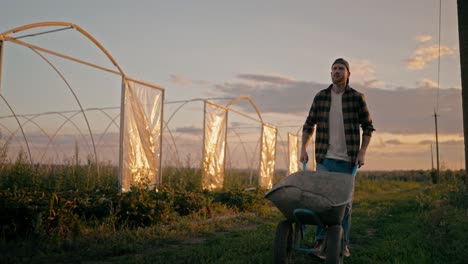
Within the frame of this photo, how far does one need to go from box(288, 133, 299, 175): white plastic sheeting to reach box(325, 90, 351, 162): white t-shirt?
1666cm

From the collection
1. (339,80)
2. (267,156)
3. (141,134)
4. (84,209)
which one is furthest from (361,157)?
(267,156)

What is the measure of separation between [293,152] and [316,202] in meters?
18.3

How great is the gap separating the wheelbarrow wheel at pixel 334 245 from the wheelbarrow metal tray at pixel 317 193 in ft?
0.24

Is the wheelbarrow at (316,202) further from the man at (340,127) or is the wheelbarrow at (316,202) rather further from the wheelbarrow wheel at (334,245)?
the man at (340,127)

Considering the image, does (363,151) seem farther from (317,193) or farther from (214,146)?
(214,146)

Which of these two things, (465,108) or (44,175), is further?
(44,175)

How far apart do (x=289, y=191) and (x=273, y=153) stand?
14931 mm

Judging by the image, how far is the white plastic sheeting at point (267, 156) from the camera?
16734 mm

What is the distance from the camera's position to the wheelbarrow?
3316 mm

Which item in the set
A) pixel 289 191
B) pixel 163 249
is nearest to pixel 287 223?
pixel 289 191

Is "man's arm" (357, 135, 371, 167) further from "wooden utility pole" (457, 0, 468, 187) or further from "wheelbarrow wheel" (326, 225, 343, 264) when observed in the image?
"wooden utility pole" (457, 0, 468, 187)

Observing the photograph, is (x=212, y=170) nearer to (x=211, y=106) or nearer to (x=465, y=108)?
(x=211, y=106)

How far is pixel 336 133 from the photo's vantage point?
418 centimetres

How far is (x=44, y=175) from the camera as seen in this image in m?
9.38
